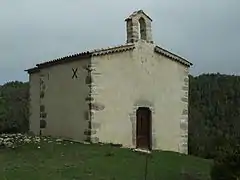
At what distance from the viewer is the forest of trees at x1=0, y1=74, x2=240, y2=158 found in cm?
3362

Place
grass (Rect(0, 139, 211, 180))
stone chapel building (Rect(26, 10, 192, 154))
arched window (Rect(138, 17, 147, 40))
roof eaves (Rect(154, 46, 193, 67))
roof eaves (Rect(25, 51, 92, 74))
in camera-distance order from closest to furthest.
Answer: grass (Rect(0, 139, 211, 180)), stone chapel building (Rect(26, 10, 192, 154)), roof eaves (Rect(25, 51, 92, 74)), roof eaves (Rect(154, 46, 193, 67)), arched window (Rect(138, 17, 147, 40))

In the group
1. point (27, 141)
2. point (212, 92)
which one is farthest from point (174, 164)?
Result: point (212, 92)

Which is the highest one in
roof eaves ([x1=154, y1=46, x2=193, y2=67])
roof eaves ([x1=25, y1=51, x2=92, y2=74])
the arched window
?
the arched window

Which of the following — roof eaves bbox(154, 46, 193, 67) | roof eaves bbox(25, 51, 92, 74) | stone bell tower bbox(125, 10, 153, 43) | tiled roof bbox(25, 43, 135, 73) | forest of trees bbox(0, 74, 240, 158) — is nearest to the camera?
tiled roof bbox(25, 43, 135, 73)

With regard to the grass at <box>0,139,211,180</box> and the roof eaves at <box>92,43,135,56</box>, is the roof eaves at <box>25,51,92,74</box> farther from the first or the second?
the grass at <box>0,139,211,180</box>

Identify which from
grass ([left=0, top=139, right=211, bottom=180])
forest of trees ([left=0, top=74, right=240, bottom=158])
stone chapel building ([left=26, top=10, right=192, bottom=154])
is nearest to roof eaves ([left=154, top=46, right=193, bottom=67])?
stone chapel building ([left=26, top=10, right=192, bottom=154])

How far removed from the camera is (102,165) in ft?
52.6

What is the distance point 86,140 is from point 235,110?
18980mm

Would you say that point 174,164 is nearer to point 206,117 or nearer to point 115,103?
point 115,103

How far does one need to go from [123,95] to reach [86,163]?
19.8ft

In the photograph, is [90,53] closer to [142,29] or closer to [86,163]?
[142,29]

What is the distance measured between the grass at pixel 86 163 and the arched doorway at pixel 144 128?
2078 millimetres

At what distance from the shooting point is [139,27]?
2289 centimetres

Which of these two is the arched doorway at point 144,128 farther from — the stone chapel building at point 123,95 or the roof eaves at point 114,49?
the roof eaves at point 114,49
